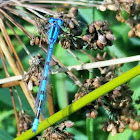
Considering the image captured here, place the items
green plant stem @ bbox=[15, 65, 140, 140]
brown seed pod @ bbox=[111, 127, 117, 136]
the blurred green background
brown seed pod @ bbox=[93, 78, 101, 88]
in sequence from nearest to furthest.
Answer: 1. green plant stem @ bbox=[15, 65, 140, 140]
2. brown seed pod @ bbox=[93, 78, 101, 88]
3. brown seed pod @ bbox=[111, 127, 117, 136]
4. the blurred green background

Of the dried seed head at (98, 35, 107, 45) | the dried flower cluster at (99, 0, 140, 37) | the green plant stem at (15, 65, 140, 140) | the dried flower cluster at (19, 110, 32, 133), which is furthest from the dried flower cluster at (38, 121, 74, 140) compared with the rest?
the dried flower cluster at (99, 0, 140, 37)

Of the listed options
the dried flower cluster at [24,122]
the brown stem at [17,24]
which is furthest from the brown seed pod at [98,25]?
the dried flower cluster at [24,122]

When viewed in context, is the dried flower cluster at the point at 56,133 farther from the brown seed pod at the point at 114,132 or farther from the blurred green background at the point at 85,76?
the blurred green background at the point at 85,76

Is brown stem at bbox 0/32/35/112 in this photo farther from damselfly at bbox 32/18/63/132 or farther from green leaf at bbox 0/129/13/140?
green leaf at bbox 0/129/13/140

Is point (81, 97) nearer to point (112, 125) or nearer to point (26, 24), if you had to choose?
point (112, 125)

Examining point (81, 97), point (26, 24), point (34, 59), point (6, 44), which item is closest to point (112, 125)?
point (81, 97)

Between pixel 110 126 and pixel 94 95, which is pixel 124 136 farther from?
pixel 94 95

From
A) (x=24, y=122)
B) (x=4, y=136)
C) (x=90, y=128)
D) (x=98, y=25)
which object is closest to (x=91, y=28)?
(x=98, y=25)
